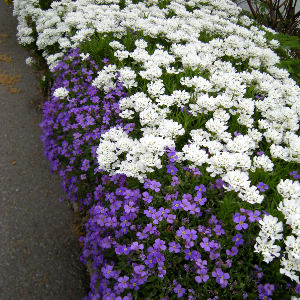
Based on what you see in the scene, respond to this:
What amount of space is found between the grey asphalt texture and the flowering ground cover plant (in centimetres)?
67

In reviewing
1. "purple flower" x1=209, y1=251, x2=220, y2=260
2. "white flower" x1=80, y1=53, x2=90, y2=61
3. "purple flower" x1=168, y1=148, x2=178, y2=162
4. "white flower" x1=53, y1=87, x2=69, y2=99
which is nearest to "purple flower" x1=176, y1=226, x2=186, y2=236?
"purple flower" x1=209, y1=251, x2=220, y2=260

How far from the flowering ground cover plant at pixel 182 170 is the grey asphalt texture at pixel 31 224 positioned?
67 cm

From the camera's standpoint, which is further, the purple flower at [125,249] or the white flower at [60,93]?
the white flower at [60,93]

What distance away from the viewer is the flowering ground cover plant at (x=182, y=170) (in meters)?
1.90

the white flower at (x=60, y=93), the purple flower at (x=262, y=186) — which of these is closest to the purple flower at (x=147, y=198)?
the purple flower at (x=262, y=186)

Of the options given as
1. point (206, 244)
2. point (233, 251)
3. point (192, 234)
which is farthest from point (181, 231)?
point (233, 251)

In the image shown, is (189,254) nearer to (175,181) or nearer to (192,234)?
(192,234)

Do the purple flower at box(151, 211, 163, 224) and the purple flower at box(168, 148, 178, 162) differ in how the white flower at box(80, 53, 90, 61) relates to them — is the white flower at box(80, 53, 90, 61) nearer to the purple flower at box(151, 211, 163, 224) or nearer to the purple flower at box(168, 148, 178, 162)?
the purple flower at box(168, 148, 178, 162)

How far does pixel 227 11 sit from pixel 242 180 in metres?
5.68

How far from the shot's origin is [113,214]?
7.45ft

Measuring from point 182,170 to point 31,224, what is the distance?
2.67m

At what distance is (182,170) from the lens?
2.40 meters

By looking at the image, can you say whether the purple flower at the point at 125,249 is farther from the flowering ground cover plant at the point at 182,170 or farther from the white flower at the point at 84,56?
the white flower at the point at 84,56

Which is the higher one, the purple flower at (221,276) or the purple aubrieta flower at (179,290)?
the purple flower at (221,276)
